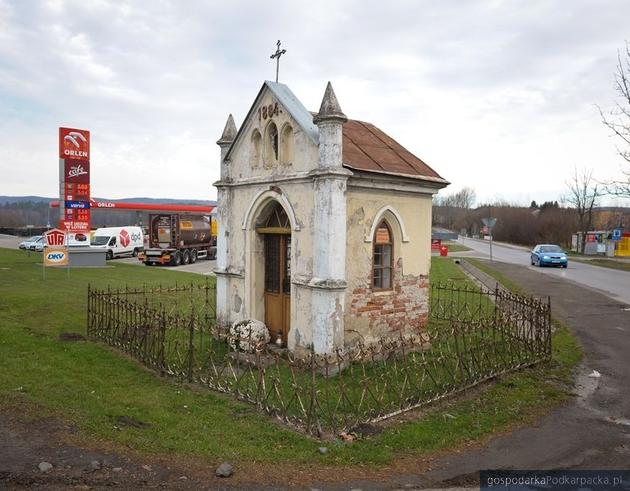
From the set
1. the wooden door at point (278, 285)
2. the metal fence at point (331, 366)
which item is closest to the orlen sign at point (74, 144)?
the metal fence at point (331, 366)

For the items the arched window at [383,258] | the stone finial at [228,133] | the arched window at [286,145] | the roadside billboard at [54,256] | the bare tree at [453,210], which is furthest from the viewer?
the bare tree at [453,210]

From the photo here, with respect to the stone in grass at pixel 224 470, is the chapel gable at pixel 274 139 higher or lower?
higher

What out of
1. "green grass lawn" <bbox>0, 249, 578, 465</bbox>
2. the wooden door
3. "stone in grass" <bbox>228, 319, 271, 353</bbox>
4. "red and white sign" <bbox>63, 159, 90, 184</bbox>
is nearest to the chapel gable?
the wooden door

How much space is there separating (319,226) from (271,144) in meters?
2.70

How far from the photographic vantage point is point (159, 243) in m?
33.9

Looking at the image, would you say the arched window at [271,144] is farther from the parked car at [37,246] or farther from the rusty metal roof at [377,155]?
the parked car at [37,246]

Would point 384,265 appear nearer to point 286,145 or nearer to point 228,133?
point 286,145

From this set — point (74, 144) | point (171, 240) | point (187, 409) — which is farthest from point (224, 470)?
point (171, 240)

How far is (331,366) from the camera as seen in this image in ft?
32.7

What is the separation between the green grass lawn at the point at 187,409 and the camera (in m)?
6.76

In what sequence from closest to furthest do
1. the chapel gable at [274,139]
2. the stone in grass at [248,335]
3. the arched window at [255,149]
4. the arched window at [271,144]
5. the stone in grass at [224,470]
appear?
1. the stone in grass at [224,470]
2. the chapel gable at [274,139]
3. the stone in grass at [248,335]
4. the arched window at [271,144]
5. the arched window at [255,149]

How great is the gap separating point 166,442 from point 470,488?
372 centimetres

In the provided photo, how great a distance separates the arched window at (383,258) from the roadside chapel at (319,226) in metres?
0.02

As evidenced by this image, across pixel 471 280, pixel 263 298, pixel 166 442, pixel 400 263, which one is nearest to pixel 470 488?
pixel 166 442
